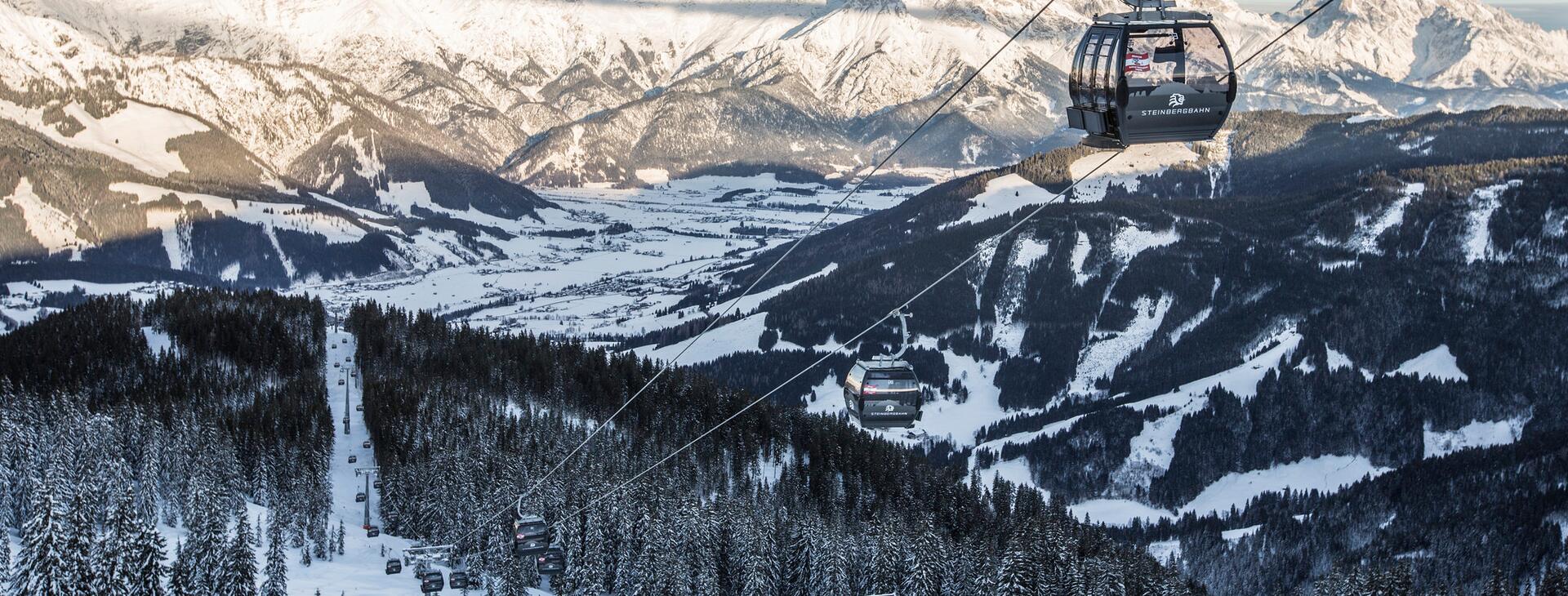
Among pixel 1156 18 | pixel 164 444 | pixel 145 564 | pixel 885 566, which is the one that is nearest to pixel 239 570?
pixel 145 564

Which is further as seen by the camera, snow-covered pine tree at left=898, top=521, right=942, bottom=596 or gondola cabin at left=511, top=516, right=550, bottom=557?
snow-covered pine tree at left=898, top=521, right=942, bottom=596

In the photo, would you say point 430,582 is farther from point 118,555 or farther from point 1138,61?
point 1138,61

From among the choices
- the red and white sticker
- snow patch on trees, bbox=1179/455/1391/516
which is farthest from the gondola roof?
snow patch on trees, bbox=1179/455/1391/516

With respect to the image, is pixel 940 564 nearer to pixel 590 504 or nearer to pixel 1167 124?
pixel 590 504

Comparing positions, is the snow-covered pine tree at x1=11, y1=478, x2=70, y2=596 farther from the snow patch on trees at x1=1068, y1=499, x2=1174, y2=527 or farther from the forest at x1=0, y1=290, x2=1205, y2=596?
the snow patch on trees at x1=1068, y1=499, x2=1174, y2=527

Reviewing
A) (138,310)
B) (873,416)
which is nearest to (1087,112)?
(873,416)

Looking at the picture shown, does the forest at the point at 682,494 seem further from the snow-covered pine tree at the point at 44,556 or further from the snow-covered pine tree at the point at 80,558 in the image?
the snow-covered pine tree at the point at 44,556

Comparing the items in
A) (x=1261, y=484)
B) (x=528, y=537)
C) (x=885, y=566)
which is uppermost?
(x=528, y=537)
